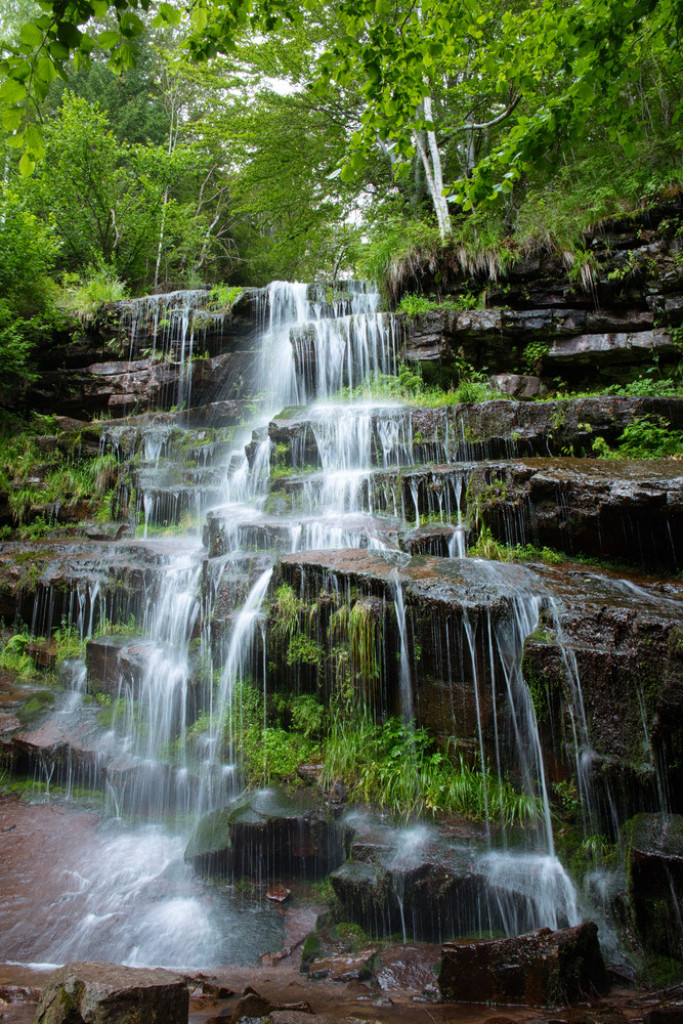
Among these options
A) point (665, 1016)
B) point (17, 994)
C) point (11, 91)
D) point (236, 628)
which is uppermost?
point (11, 91)

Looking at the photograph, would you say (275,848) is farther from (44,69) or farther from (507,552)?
(44,69)

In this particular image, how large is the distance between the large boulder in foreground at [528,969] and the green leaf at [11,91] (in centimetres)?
526

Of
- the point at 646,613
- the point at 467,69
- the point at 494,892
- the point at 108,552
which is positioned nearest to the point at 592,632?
the point at 646,613

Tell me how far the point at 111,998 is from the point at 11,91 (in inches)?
164

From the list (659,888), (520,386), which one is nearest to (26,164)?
(659,888)

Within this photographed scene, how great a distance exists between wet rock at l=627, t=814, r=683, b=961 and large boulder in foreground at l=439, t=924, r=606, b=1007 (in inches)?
17.7

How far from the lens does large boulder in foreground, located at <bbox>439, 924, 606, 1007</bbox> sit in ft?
9.82

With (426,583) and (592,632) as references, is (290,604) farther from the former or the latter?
(592,632)

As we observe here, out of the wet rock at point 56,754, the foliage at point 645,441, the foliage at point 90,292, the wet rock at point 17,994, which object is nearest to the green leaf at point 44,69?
the wet rock at point 17,994

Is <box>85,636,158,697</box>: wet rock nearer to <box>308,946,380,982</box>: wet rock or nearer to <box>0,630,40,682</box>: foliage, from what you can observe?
<box>0,630,40,682</box>: foliage

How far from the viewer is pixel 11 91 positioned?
2703mm

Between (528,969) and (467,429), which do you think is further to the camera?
(467,429)

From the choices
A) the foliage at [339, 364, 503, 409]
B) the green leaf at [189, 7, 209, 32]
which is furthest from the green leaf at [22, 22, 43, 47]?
the foliage at [339, 364, 503, 409]

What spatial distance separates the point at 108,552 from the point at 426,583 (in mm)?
6127
